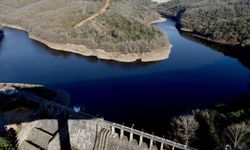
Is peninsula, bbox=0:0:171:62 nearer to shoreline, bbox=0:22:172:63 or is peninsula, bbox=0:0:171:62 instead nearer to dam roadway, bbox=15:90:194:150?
shoreline, bbox=0:22:172:63

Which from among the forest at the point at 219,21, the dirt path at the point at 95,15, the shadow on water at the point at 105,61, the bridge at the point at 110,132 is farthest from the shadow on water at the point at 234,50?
the bridge at the point at 110,132

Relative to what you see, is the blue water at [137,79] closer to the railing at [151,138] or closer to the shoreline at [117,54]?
the shoreline at [117,54]

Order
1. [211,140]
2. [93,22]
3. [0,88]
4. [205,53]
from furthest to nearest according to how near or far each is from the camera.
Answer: [93,22] → [205,53] → [0,88] → [211,140]

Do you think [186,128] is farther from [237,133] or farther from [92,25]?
[92,25]

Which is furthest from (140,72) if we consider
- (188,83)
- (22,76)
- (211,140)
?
(211,140)

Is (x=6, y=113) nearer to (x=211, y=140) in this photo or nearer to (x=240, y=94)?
(x=211, y=140)

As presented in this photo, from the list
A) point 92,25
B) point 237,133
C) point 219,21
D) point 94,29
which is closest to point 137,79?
point 237,133

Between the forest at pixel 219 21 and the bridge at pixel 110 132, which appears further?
the forest at pixel 219 21
